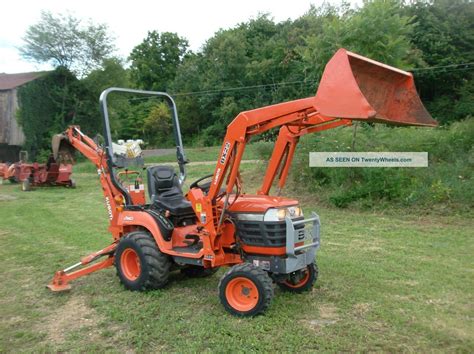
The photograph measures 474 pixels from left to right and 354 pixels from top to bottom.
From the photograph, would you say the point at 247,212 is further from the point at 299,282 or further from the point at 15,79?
the point at 15,79

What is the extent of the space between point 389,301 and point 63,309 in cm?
375

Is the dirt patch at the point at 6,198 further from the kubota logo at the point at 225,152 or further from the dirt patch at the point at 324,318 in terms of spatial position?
the dirt patch at the point at 324,318

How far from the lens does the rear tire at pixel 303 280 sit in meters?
5.60

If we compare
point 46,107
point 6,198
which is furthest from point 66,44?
point 6,198

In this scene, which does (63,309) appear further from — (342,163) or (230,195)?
(342,163)

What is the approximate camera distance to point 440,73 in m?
30.8

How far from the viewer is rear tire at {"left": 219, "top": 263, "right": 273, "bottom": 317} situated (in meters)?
4.84

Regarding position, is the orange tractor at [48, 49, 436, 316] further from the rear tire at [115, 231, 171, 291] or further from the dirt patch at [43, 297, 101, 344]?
the dirt patch at [43, 297, 101, 344]

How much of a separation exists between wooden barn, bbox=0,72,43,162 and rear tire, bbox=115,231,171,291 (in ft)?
93.4

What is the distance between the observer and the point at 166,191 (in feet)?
20.5

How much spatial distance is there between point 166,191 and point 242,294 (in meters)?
1.88

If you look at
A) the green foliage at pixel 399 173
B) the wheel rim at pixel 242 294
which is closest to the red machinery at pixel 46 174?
the green foliage at pixel 399 173

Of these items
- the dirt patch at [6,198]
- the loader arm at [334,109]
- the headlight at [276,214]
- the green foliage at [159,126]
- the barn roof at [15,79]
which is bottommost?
the dirt patch at [6,198]

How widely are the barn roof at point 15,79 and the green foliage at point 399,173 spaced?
2461 centimetres
